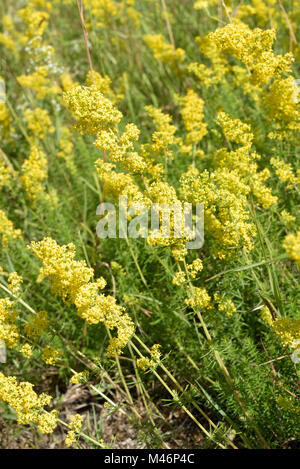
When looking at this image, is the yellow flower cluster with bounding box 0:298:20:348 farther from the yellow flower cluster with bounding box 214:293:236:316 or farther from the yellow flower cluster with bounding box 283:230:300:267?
the yellow flower cluster with bounding box 283:230:300:267

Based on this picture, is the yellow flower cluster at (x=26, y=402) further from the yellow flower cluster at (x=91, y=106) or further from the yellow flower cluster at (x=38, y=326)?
the yellow flower cluster at (x=91, y=106)

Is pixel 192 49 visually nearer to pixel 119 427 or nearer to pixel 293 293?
pixel 293 293

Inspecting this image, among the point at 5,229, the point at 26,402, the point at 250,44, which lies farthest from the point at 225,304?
the point at 5,229

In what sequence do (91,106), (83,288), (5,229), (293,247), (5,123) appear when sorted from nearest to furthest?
1. (293,247)
2. (83,288)
3. (91,106)
4. (5,229)
5. (5,123)

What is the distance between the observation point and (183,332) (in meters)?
2.74

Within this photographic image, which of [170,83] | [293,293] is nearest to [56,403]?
[293,293]

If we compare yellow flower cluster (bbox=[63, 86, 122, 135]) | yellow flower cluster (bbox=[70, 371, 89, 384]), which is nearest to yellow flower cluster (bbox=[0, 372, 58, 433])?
yellow flower cluster (bbox=[70, 371, 89, 384])

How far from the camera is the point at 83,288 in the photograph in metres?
1.86

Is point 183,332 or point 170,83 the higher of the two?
point 170,83

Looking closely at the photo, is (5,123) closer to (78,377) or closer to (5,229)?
(5,229)

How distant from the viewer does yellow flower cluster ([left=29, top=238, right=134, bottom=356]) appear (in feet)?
6.14

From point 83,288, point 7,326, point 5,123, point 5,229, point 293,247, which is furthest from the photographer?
point 5,123

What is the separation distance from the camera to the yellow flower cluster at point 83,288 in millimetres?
1871

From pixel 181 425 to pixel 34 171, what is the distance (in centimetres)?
232
